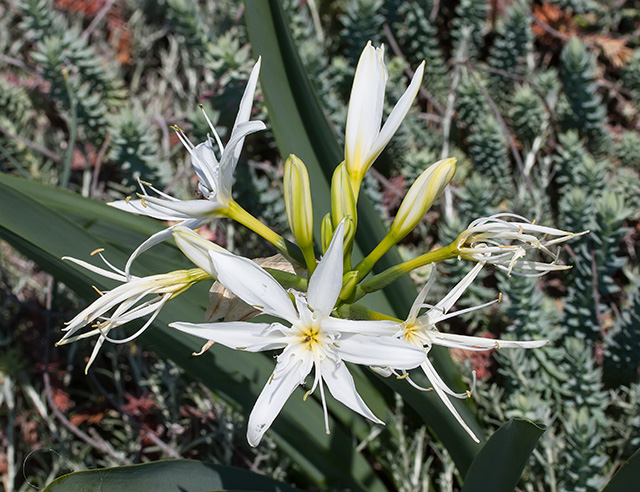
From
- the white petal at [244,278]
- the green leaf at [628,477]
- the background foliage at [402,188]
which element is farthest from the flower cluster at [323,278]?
the background foliage at [402,188]

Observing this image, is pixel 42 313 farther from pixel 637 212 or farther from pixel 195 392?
pixel 637 212

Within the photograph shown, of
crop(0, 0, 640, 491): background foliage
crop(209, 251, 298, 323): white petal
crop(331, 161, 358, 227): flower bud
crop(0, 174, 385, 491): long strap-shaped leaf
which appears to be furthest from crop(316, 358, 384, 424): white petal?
crop(0, 0, 640, 491): background foliage

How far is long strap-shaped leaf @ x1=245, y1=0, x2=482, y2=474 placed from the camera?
1.17 meters

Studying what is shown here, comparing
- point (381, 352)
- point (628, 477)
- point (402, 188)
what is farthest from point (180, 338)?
point (402, 188)

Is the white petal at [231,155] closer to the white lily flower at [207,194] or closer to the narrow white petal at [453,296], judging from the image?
the white lily flower at [207,194]

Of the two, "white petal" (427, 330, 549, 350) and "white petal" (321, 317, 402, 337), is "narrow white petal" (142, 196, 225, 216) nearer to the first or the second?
"white petal" (321, 317, 402, 337)

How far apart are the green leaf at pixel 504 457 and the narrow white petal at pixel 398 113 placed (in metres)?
0.44

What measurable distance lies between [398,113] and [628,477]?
595 millimetres

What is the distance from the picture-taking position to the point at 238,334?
2.45 feet

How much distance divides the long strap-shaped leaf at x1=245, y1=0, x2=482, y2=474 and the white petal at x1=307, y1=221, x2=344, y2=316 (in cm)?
43

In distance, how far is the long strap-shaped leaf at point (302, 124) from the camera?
1171mm

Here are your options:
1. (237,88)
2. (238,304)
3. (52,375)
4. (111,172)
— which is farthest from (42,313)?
(238,304)

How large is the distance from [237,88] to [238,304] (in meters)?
0.86

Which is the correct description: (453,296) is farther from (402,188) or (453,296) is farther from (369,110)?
(402,188)
